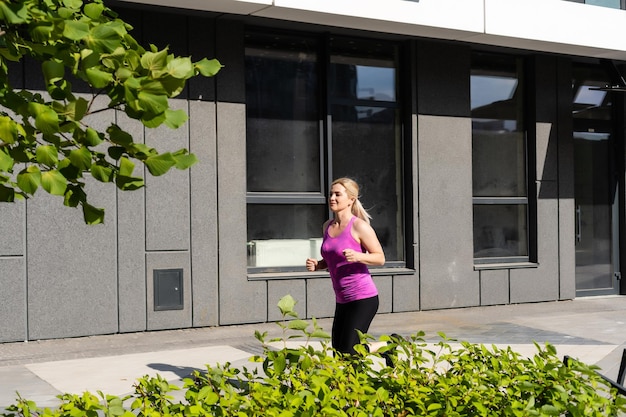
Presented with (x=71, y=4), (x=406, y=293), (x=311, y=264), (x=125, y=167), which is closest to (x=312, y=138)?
(x=406, y=293)

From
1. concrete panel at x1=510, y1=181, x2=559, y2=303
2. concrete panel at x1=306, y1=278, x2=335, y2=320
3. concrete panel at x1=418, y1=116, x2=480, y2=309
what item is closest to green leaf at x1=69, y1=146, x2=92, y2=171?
Answer: concrete panel at x1=306, y1=278, x2=335, y2=320

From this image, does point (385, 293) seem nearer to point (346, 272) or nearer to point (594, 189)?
point (594, 189)

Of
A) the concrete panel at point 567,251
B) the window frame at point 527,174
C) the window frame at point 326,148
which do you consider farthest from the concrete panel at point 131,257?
the concrete panel at point 567,251

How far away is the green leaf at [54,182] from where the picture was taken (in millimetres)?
2264

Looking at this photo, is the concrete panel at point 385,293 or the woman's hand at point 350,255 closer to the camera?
the woman's hand at point 350,255

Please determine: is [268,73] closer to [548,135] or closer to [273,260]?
[273,260]

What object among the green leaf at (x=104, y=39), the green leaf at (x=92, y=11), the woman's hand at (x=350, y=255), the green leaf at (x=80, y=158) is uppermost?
the green leaf at (x=92, y=11)

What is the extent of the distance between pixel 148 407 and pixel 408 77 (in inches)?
390

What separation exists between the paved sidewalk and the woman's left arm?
205 cm

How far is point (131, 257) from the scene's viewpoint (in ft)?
33.9

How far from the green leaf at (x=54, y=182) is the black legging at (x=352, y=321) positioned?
14.5 ft

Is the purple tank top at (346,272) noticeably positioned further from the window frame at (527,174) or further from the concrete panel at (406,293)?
the window frame at (527,174)

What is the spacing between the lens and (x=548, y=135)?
13.8m

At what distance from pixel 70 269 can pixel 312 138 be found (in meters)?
3.78
